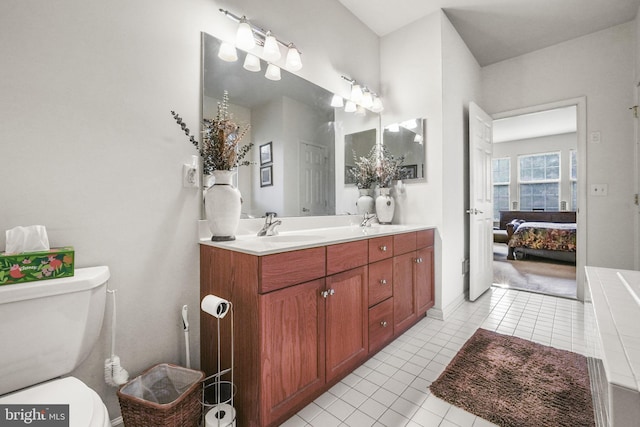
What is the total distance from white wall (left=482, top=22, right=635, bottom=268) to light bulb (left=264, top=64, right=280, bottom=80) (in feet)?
9.71

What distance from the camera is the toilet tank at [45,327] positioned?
2.84ft

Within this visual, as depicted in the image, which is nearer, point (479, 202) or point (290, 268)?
point (290, 268)

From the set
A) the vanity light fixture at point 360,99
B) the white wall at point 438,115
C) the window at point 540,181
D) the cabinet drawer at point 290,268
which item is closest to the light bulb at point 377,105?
the vanity light fixture at point 360,99

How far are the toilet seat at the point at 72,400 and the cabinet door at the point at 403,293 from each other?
165 cm

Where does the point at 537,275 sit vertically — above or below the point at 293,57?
below

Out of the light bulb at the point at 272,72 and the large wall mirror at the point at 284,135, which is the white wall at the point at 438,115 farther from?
the light bulb at the point at 272,72

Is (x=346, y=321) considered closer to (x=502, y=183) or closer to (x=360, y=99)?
(x=360, y=99)

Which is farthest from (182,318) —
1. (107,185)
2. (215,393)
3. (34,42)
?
(34,42)

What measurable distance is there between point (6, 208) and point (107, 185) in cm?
31

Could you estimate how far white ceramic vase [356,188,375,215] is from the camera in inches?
102

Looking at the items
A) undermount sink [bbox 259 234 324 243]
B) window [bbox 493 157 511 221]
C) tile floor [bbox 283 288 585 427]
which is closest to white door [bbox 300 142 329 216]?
undermount sink [bbox 259 234 324 243]

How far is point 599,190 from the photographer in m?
2.74

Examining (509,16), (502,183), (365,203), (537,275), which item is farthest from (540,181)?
(365,203)

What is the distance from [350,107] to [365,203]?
2.83 feet
